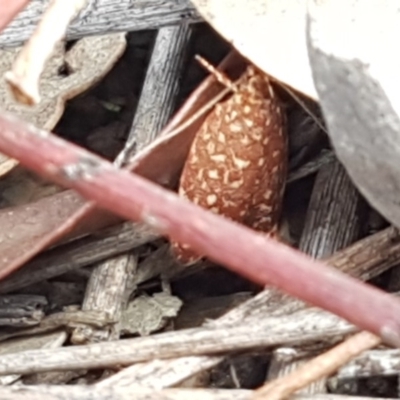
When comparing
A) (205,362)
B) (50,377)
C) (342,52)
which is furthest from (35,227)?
(342,52)

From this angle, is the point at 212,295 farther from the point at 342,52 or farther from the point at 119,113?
the point at 342,52

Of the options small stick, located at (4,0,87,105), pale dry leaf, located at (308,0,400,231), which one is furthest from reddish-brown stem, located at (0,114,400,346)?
pale dry leaf, located at (308,0,400,231)

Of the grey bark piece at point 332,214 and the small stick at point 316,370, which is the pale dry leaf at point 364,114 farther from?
the grey bark piece at point 332,214

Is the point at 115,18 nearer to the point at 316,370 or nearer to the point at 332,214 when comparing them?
the point at 332,214

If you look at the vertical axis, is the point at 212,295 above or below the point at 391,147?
below

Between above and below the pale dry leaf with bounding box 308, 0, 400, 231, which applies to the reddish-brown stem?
below

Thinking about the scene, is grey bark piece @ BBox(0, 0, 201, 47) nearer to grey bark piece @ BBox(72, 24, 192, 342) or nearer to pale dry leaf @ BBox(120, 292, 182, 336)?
grey bark piece @ BBox(72, 24, 192, 342)

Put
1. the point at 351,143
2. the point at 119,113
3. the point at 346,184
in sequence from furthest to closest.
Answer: the point at 119,113, the point at 346,184, the point at 351,143
